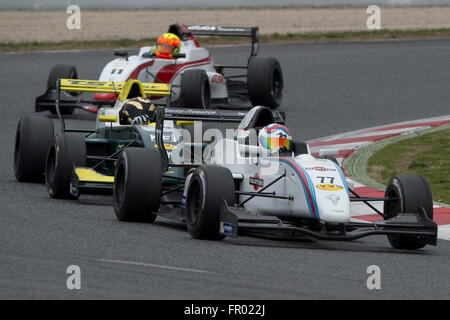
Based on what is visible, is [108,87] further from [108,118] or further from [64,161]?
[64,161]

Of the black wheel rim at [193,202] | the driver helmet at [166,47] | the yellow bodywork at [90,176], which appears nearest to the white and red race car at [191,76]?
the driver helmet at [166,47]

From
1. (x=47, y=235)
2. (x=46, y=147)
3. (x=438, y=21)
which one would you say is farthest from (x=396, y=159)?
(x=438, y=21)

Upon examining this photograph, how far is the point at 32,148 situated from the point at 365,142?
19.3 feet

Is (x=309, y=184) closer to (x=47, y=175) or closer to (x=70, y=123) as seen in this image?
(x=47, y=175)

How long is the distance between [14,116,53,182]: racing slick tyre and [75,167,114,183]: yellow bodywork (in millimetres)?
1263

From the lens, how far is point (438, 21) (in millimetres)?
36969

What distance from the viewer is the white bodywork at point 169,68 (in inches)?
723

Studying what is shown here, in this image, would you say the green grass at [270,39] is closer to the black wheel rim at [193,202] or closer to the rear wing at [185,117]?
the rear wing at [185,117]

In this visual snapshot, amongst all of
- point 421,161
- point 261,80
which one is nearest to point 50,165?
point 421,161

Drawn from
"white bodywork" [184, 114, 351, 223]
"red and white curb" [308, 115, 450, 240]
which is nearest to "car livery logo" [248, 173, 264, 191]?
"white bodywork" [184, 114, 351, 223]

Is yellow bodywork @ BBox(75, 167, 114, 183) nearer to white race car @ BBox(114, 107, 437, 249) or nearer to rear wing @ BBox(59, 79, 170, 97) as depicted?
white race car @ BBox(114, 107, 437, 249)

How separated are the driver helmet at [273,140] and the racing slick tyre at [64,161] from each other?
8.17ft

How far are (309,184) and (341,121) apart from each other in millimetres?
9836

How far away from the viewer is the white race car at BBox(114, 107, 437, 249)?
889 centimetres
